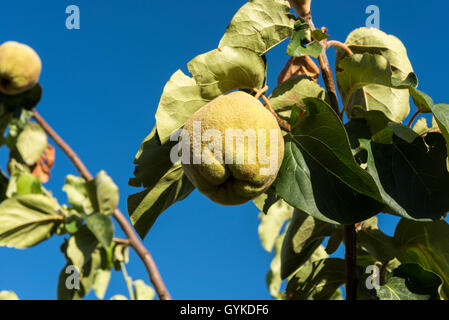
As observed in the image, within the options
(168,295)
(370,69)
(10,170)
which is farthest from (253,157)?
(10,170)

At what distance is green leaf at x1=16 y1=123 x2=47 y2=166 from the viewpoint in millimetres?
2785

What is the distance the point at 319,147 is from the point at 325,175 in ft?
0.17

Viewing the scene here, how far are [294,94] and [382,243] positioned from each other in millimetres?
453

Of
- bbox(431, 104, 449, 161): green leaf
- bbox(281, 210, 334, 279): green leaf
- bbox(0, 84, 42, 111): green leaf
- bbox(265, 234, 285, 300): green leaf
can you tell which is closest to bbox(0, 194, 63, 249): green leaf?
bbox(0, 84, 42, 111): green leaf

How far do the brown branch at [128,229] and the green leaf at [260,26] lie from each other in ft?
3.43

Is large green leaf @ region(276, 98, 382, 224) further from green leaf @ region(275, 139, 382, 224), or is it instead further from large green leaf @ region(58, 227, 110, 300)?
large green leaf @ region(58, 227, 110, 300)

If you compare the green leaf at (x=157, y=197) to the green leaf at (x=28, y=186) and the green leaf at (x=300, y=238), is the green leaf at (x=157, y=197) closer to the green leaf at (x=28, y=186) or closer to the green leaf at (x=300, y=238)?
the green leaf at (x=300, y=238)

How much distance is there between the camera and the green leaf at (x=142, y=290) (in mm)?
2585

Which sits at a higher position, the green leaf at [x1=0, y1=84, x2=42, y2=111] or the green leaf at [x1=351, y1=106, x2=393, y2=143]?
the green leaf at [x1=0, y1=84, x2=42, y2=111]

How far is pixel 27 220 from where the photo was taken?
2.25m

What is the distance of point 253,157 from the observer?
0.77 metres

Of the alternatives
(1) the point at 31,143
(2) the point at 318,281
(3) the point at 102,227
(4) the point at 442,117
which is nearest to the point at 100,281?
(3) the point at 102,227

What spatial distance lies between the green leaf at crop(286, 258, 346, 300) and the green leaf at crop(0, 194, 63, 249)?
1.40 meters

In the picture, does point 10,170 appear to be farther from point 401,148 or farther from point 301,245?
point 401,148
